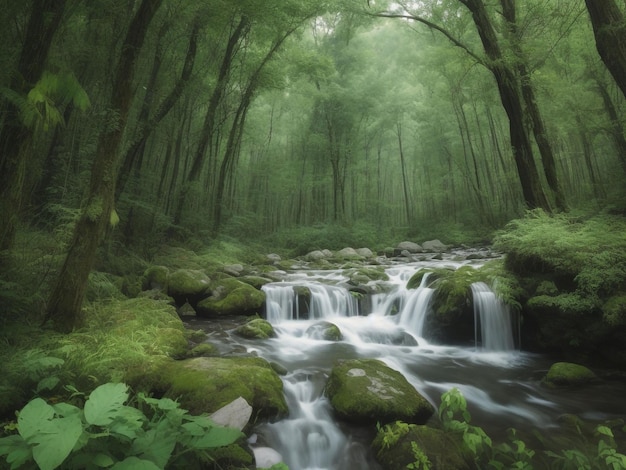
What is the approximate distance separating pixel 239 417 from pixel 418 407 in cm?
190

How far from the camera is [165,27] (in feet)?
24.6

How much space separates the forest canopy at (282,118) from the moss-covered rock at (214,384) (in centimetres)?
153

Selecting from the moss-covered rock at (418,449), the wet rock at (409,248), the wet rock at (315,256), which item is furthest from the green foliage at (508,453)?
the wet rock at (409,248)

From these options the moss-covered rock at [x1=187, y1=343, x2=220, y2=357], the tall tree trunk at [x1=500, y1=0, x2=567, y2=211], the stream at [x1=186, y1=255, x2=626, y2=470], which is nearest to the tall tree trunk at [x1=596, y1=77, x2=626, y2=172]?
the tall tree trunk at [x1=500, y1=0, x2=567, y2=211]

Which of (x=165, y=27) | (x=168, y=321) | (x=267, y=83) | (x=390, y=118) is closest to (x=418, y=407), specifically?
(x=168, y=321)

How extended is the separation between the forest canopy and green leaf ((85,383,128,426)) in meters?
2.74

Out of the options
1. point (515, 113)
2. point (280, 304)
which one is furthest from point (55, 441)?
point (515, 113)

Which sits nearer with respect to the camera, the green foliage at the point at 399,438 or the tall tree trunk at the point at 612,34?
the green foliage at the point at 399,438

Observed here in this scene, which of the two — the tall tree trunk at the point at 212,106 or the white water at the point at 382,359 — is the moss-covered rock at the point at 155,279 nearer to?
the white water at the point at 382,359

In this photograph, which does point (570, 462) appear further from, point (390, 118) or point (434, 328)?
point (390, 118)

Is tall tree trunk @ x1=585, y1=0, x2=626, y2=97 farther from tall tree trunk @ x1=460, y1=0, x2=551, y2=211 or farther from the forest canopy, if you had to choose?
tall tree trunk @ x1=460, y1=0, x2=551, y2=211

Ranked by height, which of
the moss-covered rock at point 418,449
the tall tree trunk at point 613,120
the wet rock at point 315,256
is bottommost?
the moss-covered rock at point 418,449

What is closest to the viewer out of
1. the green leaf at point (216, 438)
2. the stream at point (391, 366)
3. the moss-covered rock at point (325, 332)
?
the green leaf at point (216, 438)

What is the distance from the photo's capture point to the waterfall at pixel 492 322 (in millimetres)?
5809
